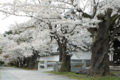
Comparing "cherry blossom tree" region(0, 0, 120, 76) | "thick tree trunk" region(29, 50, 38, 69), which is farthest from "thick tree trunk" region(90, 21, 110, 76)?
"thick tree trunk" region(29, 50, 38, 69)

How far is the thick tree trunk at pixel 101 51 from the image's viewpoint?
11.0 meters

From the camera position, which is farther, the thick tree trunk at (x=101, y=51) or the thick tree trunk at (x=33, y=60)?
the thick tree trunk at (x=33, y=60)

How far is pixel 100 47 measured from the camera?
11.1m

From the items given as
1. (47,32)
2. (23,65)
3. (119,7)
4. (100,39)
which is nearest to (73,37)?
(47,32)

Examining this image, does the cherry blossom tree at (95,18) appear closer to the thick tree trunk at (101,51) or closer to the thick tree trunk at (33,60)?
the thick tree trunk at (101,51)

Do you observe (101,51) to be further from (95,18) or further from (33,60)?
(33,60)

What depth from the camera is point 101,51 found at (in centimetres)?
1117

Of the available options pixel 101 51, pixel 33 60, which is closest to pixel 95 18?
pixel 101 51

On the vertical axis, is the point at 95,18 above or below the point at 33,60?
above

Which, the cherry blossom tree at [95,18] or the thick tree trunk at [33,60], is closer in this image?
the cherry blossom tree at [95,18]

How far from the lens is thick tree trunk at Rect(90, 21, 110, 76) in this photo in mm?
11034

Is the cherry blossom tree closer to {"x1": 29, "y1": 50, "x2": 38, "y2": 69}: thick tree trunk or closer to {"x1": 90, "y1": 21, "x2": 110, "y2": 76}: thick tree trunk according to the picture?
{"x1": 90, "y1": 21, "x2": 110, "y2": 76}: thick tree trunk

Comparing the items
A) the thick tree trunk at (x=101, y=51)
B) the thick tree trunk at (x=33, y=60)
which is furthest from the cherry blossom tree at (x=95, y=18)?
the thick tree trunk at (x=33, y=60)

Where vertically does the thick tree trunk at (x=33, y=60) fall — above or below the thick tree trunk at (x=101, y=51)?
below
